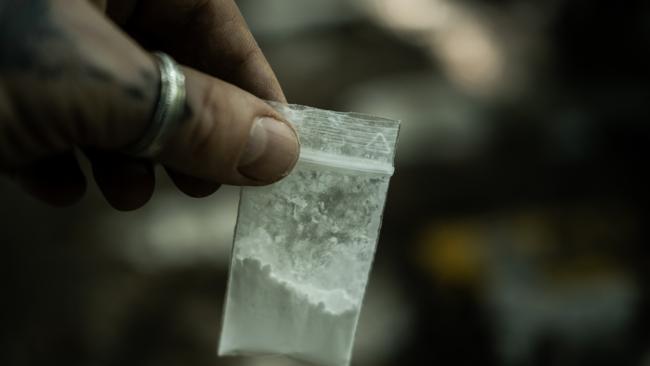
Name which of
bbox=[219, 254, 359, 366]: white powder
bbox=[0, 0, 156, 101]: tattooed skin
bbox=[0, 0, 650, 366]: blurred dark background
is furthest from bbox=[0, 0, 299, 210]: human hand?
bbox=[0, 0, 650, 366]: blurred dark background

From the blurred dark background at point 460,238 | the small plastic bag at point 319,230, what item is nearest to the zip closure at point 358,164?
the small plastic bag at point 319,230

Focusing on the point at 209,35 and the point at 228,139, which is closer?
the point at 228,139

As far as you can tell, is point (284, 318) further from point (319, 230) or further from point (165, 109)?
point (165, 109)

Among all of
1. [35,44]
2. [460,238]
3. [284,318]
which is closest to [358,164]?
[284,318]

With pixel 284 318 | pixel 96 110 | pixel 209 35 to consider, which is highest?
pixel 209 35

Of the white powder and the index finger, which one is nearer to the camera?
the white powder

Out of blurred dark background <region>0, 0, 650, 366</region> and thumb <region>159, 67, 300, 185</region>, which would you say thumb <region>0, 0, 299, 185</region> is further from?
blurred dark background <region>0, 0, 650, 366</region>

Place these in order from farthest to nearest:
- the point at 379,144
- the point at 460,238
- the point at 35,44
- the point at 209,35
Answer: the point at 460,238 < the point at 209,35 < the point at 379,144 < the point at 35,44
